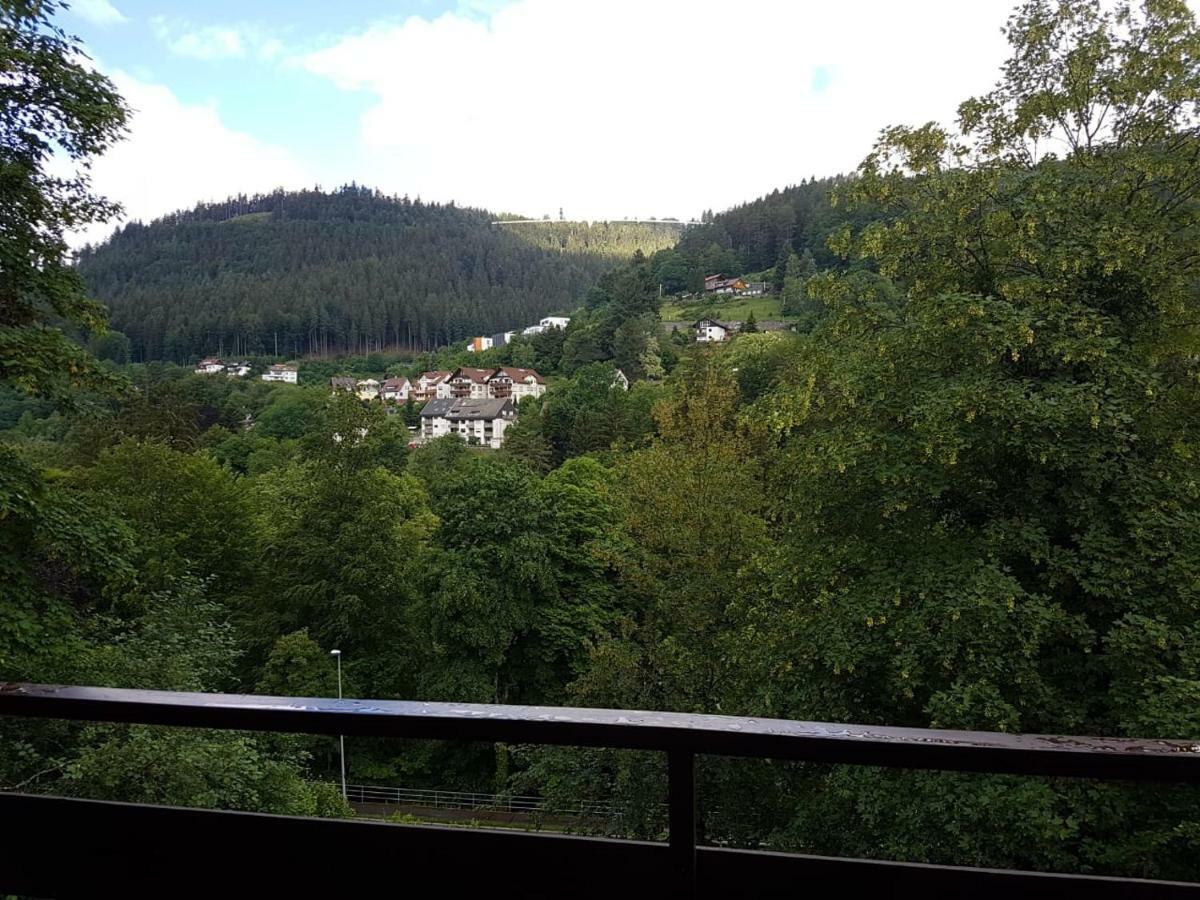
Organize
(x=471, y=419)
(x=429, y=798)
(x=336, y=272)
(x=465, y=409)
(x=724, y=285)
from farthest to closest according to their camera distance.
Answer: (x=336, y=272), (x=724, y=285), (x=465, y=409), (x=471, y=419), (x=429, y=798)

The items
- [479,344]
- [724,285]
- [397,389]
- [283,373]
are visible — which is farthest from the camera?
[479,344]

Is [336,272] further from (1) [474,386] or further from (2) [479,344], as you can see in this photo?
(1) [474,386]

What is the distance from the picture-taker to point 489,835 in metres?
1.23

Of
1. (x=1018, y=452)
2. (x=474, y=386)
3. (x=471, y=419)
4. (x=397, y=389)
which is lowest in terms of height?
(x=1018, y=452)

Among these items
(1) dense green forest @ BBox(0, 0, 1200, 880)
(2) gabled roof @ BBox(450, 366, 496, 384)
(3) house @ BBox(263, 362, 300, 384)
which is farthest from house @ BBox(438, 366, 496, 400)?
(1) dense green forest @ BBox(0, 0, 1200, 880)

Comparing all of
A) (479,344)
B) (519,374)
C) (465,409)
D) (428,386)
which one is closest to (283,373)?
(428,386)

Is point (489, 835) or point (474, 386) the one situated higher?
point (474, 386)

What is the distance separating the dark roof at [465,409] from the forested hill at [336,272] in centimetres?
3531

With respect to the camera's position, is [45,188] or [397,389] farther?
[397,389]

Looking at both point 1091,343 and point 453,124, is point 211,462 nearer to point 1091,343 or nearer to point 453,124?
point 1091,343

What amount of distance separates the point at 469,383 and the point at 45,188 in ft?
217

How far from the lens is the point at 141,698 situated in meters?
1.25

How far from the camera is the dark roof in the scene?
6257 centimetres

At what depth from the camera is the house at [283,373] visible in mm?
80750
